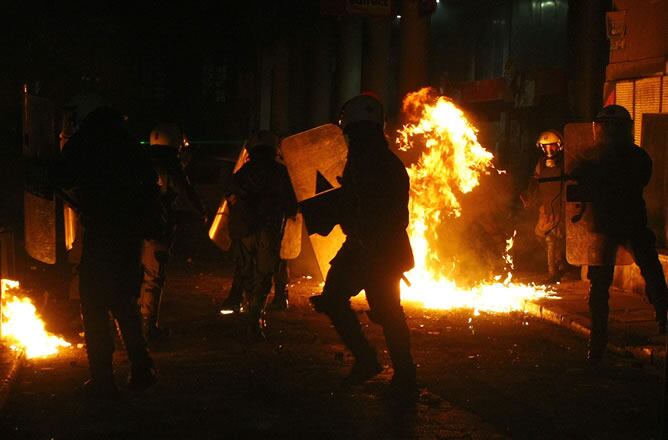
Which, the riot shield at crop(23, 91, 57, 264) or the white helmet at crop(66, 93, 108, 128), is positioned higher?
the white helmet at crop(66, 93, 108, 128)

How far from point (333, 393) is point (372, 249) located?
3.47ft

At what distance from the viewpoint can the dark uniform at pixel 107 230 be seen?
7285mm

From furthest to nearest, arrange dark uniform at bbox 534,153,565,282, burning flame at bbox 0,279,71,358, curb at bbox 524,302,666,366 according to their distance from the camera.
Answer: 1. dark uniform at bbox 534,153,565,282
2. burning flame at bbox 0,279,71,358
3. curb at bbox 524,302,666,366

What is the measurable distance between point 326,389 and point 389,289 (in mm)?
857

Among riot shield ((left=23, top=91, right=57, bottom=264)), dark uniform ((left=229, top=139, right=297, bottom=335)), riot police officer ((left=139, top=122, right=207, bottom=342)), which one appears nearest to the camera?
riot shield ((left=23, top=91, right=57, bottom=264))

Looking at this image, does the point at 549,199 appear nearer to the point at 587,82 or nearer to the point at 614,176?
the point at 587,82

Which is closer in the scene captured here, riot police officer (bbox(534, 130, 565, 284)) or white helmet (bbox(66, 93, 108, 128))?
white helmet (bbox(66, 93, 108, 128))

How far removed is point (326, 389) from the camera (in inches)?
301

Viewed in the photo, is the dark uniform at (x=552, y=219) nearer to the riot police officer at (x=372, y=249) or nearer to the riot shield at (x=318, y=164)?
the riot shield at (x=318, y=164)

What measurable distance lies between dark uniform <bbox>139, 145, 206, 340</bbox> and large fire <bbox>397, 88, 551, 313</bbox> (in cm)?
394

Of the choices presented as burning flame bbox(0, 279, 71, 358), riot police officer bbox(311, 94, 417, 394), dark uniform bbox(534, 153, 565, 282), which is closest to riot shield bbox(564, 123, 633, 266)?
riot police officer bbox(311, 94, 417, 394)

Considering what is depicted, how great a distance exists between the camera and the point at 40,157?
838 cm

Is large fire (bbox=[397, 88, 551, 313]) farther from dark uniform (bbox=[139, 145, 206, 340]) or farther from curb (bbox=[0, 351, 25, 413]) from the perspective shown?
curb (bbox=[0, 351, 25, 413])

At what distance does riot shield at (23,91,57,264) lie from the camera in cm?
837
